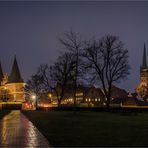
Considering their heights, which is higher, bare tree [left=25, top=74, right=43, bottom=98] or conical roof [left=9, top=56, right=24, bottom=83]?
conical roof [left=9, top=56, right=24, bottom=83]

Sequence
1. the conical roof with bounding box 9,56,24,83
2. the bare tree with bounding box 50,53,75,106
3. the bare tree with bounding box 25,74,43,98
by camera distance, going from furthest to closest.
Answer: the conical roof with bounding box 9,56,24,83, the bare tree with bounding box 25,74,43,98, the bare tree with bounding box 50,53,75,106

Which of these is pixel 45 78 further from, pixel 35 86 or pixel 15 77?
pixel 15 77

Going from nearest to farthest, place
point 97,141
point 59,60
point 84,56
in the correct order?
1. point 97,141
2. point 84,56
3. point 59,60

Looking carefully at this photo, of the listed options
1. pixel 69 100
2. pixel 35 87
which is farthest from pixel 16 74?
pixel 35 87

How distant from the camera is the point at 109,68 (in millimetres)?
69750

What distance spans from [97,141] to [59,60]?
65100mm

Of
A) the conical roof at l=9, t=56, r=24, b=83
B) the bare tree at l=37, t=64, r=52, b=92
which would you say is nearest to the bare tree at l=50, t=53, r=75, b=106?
the bare tree at l=37, t=64, r=52, b=92

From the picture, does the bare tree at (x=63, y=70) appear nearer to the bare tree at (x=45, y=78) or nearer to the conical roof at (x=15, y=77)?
the bare tree at (x=45, y=78)

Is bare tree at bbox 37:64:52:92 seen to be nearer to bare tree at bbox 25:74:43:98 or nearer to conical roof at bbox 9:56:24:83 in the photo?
bare tree at bbox 25:74:43:98

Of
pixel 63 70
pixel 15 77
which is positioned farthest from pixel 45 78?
pixel 15 77

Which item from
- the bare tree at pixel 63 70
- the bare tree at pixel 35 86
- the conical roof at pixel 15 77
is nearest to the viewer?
the bare tree at pixel 63 70

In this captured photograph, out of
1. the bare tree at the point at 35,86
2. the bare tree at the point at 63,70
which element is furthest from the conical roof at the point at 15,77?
the bare tree at the point at 63,70

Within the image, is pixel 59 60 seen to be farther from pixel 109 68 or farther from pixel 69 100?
pixel 69 100

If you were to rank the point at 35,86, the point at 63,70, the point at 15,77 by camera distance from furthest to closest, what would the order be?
the point at 15,77 → the point at 35,86 → the point at 63,70
